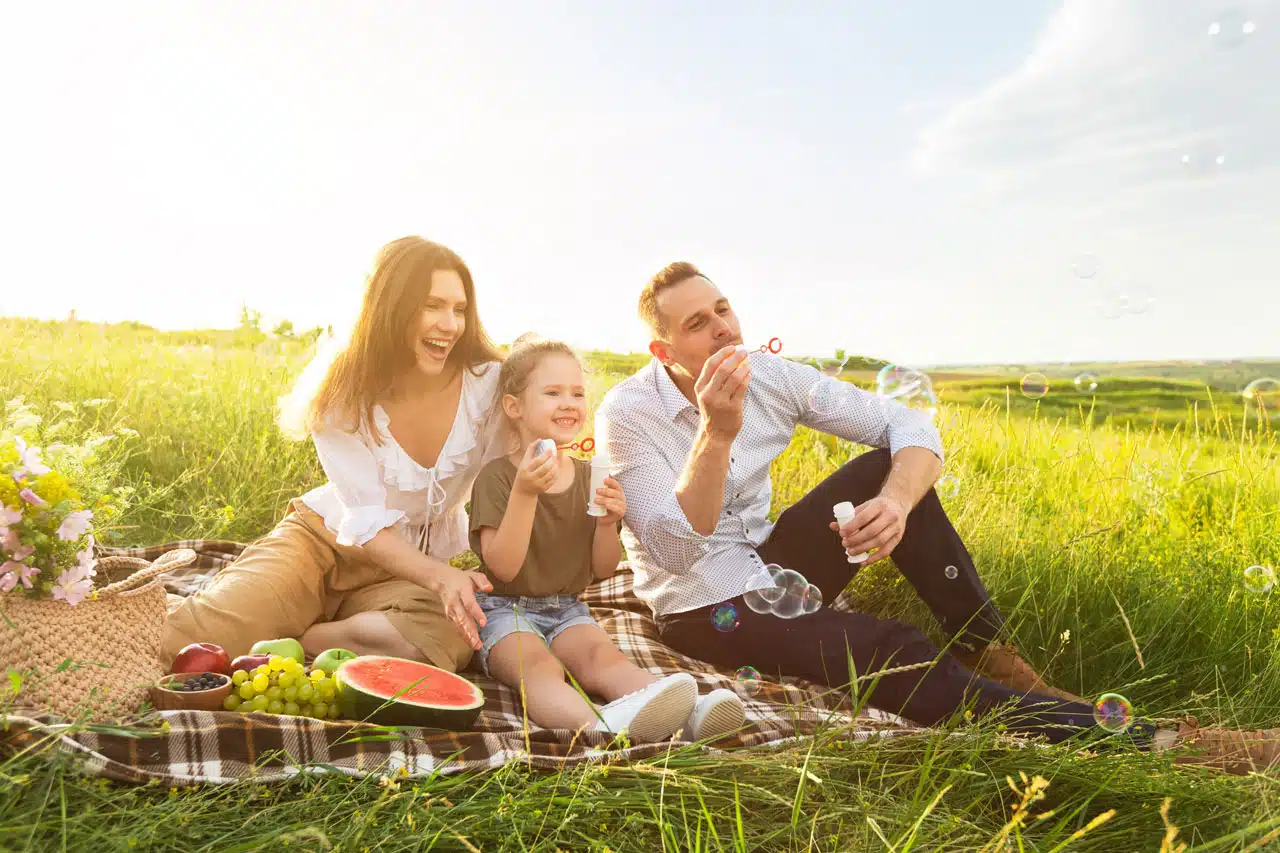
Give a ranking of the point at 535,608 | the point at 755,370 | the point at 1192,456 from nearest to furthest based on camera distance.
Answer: the point at 535,608 < the point at 755,370 < the point at 1192,456

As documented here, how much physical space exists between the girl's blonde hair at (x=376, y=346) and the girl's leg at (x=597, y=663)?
0.94m

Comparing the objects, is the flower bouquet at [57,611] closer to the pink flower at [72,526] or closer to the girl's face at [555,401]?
the pink flower at [72,526]

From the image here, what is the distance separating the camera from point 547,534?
3275mm

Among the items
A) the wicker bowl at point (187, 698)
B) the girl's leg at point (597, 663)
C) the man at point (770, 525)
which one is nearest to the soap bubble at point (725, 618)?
the man at point (770, 525)

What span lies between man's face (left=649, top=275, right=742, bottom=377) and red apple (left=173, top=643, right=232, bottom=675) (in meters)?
1.73

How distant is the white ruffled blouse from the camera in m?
3.20

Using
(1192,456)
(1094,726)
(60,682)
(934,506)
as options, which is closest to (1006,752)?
(1094,726)

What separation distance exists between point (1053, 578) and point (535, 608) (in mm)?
2039

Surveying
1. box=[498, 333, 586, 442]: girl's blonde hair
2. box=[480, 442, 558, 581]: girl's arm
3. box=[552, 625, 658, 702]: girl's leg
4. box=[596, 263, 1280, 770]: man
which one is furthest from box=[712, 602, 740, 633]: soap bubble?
box=[498, 333, 586, 442]: girl's blonde hair

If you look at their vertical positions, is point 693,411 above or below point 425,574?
above

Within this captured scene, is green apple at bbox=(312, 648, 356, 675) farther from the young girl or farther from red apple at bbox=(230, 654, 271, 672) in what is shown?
the young girl

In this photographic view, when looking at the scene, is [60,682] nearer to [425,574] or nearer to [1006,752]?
[425,574]

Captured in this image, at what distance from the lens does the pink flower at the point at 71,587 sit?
242cm

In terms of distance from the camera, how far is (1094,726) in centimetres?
253
